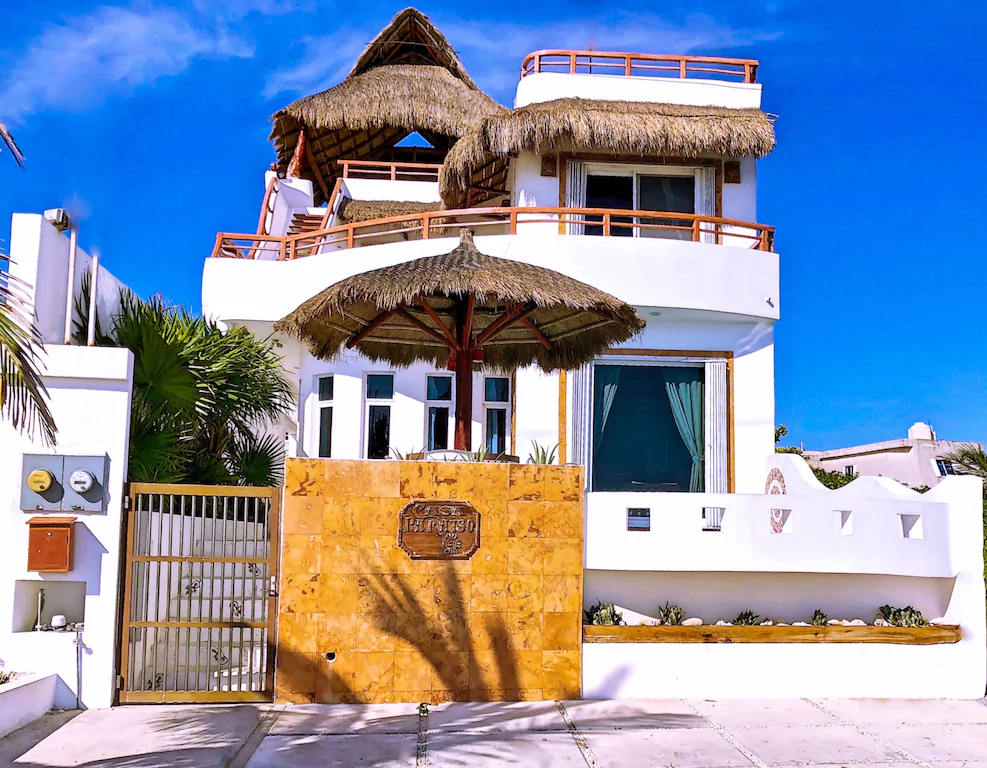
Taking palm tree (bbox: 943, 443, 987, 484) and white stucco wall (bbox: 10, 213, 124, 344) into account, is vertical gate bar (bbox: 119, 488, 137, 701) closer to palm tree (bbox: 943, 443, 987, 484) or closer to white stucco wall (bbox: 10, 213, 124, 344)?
white stucco wall (bbox: 10, 213, 124, 344)

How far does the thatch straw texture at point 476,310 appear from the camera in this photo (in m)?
8.12

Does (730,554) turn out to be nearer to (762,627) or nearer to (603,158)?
(762,627)

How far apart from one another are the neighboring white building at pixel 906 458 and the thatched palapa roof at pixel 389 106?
18236mm

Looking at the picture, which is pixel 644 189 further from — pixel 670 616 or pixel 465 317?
pixel 670 616

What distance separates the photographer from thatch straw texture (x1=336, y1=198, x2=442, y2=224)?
58.4 ft

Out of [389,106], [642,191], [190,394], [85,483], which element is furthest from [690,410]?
[389,106]

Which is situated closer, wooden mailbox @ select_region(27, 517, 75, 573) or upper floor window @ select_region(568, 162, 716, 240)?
wooden mailbox @ select_region(27, 517, 75, 573)

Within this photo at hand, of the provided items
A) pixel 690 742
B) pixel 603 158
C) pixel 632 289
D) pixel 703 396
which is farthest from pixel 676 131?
pixel 690 742

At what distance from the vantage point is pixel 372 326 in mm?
9297

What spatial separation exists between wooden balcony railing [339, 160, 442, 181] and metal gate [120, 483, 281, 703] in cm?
1268

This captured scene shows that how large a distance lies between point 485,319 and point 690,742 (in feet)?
17.0

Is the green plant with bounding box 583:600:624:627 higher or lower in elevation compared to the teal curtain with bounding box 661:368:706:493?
lower

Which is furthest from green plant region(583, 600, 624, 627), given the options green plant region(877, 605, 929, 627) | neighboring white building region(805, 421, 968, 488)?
neighboring white building region(805, 421, 968, 488)

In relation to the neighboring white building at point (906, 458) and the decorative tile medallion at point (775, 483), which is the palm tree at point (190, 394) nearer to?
the decorative tile medallion at point (775, 483)
